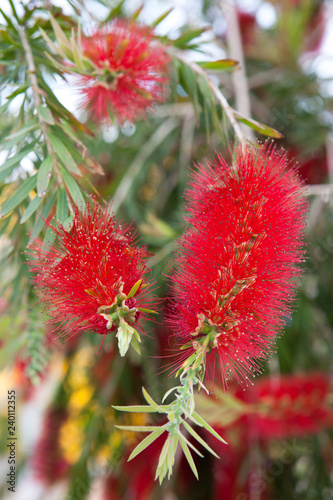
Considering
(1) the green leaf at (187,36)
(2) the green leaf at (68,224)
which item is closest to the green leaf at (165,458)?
(2) the green leaf at (68,224)

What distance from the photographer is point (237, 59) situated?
1.22m

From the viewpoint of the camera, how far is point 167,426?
17.3 inches

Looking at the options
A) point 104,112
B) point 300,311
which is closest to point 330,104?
point 300,311

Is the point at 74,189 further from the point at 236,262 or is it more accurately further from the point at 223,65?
the point at 223,65

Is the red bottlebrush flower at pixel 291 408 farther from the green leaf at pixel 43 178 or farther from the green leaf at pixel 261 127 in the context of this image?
the green leaf at pixel 43 178

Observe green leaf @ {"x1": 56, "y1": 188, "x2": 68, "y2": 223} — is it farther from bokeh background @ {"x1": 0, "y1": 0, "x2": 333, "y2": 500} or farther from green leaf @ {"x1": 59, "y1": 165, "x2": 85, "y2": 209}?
bokeh background @ {"x1": 0, "y1": 0, "x2": 333, "y2": 500}

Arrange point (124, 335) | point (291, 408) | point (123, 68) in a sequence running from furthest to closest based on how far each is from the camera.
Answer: point (291, 408) < point (123, 68) < point (124, 335)

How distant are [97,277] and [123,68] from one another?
0.38 metres

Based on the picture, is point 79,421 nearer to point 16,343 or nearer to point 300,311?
point 16,343

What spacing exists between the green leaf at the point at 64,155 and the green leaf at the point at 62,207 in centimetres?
4

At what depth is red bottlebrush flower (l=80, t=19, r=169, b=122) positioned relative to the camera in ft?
2.29

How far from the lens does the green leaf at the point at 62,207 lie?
0.57 metres

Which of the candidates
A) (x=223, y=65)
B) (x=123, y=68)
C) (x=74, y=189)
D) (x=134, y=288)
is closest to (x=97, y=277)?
(x=134, y=288)

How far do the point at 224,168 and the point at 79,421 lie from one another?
1181mm
